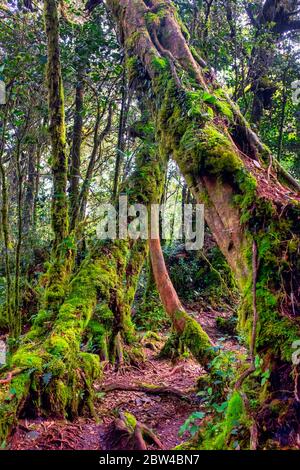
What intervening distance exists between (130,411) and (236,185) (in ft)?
10.7

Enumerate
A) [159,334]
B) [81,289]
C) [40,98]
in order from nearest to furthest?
1. [81,289]
2. [40,98]
3. [159,334]

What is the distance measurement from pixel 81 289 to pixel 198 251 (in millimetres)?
7874

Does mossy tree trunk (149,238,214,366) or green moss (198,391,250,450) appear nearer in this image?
green moss (198,391,250,450)

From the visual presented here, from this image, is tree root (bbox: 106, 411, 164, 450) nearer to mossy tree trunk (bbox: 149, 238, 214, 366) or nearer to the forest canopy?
the forest canopy

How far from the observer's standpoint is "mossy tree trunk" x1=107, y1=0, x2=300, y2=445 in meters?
2.27

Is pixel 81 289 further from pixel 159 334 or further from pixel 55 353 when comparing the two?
pixel 159 334

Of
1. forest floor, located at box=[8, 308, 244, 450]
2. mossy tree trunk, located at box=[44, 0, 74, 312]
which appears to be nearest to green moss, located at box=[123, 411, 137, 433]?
forest floor, located at box=[8, 308, 244, 450]

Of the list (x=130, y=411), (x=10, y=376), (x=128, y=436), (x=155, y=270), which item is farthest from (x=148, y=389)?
(x=10, y=376)

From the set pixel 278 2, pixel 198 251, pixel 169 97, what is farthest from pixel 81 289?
pixel 278 2

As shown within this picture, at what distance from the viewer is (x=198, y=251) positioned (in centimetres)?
1245

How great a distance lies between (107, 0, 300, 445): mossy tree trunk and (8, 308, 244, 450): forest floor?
158 centimetres

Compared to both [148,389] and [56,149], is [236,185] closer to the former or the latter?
[56,149]
